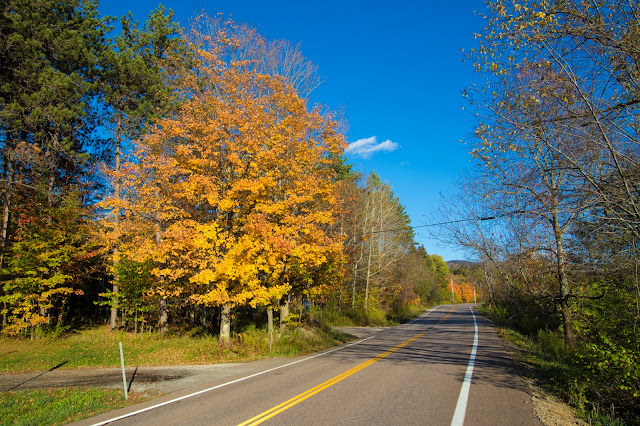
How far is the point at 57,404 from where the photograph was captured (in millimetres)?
7383

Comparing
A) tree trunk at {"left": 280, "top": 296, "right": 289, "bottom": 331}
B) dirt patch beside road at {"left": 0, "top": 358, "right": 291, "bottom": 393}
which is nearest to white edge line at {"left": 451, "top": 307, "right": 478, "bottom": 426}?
dirt patch beside road at {"left": 0, "top": 358, "right": 291, "bottom": 393}

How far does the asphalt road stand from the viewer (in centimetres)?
582

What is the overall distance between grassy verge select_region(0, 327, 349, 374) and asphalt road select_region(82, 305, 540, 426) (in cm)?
377

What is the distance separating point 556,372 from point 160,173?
15.0 metres

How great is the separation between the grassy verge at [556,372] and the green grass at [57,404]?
8773 millimetres

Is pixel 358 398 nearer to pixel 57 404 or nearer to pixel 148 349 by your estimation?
pixel 57 404

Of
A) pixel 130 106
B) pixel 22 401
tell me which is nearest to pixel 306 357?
pixel 22 401


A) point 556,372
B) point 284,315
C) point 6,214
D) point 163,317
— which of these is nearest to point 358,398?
point 556,372

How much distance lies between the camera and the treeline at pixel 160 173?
1349 centimetres

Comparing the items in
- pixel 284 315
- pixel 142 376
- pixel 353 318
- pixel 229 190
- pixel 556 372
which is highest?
pixel 229 190

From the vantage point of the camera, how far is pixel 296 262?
595 inches

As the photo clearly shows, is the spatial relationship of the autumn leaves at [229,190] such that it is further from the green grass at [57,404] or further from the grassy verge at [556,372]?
the grassy verge at [556,372]

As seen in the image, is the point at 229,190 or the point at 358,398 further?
the point at 229,190

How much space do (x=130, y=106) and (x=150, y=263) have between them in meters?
9.03
